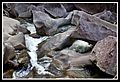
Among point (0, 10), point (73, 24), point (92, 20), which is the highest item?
point (0, 10)

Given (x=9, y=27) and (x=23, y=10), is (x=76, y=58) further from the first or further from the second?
(x=23, y=10)

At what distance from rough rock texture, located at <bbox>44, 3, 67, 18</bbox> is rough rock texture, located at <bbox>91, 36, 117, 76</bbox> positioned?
185 inches

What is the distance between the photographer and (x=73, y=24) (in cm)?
683

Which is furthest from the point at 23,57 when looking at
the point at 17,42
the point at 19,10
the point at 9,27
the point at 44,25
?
the point at 19,10

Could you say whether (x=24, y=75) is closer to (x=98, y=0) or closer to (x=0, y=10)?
(x=0, y=10)

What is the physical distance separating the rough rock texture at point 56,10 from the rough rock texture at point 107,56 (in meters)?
4.70

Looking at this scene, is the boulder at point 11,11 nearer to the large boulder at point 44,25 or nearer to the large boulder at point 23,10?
the large boulder at point 23,10

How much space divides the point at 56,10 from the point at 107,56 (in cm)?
540

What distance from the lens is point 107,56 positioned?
3.36 metres

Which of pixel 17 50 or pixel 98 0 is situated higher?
pixel 98 0

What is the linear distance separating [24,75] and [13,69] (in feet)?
0.71

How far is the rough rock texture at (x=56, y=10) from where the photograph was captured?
8312mm

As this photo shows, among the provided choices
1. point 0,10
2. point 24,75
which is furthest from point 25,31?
point 0,10

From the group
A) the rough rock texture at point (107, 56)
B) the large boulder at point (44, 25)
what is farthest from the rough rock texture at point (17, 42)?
the rough rock texture at point (107, 56)
